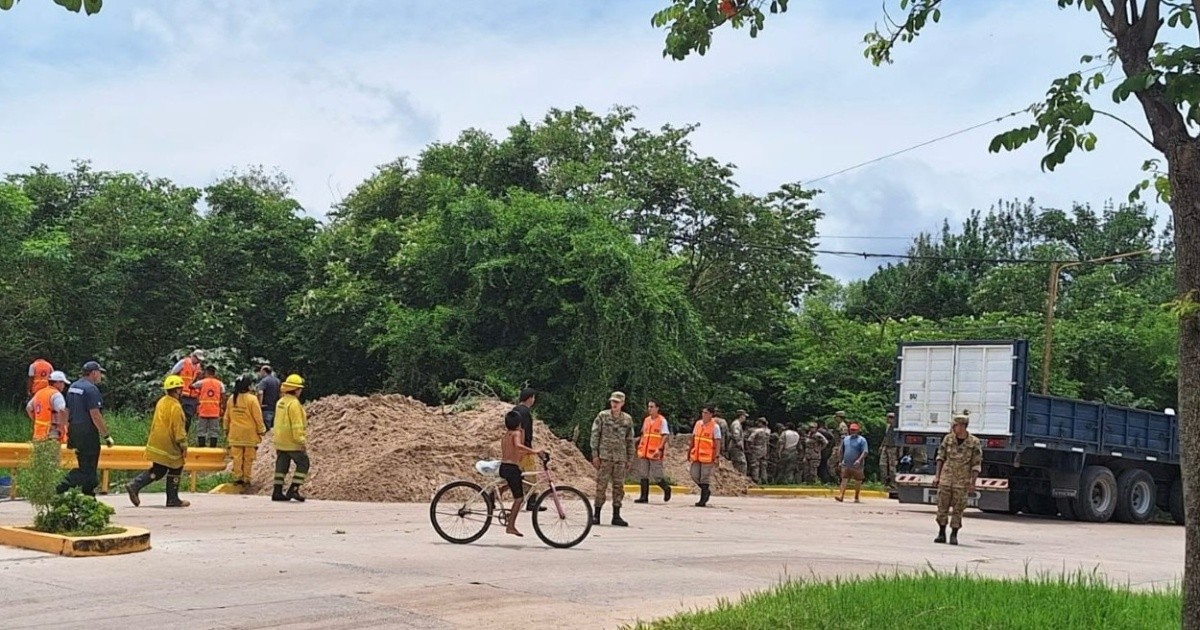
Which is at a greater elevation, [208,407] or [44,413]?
[208,407]

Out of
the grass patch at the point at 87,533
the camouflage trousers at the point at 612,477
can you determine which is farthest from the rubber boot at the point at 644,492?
the grass patch at the point at 87,533

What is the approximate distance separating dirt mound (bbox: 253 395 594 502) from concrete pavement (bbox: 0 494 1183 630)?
1064 millimetres

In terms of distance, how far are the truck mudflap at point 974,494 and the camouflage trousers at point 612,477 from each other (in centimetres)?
755

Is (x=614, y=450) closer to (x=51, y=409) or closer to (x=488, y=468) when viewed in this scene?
(x=488, y=468)

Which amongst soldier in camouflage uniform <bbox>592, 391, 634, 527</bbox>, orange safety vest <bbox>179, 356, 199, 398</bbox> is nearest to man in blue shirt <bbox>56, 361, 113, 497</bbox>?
soldier in camouflage uniform <bbox>592, 391, 634, 527</bbox>

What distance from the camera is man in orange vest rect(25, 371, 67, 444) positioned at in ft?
51.0

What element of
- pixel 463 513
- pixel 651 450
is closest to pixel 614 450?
pixel 463 513

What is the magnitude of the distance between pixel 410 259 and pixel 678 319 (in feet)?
20.7

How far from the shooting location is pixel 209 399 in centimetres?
2166

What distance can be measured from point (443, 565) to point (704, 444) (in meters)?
10.8

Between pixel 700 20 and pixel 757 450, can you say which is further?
pixel 757 450

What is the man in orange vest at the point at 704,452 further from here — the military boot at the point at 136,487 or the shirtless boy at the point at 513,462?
the military boot at the point at 136,487

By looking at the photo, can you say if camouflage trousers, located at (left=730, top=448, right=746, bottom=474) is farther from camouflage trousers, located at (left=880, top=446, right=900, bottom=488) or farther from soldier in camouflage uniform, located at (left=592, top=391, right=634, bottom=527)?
soldier in camouflage uniform, located at (left=592, top=391, right=634, bottom=527)

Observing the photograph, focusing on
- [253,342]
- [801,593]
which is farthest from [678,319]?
[801,593]
